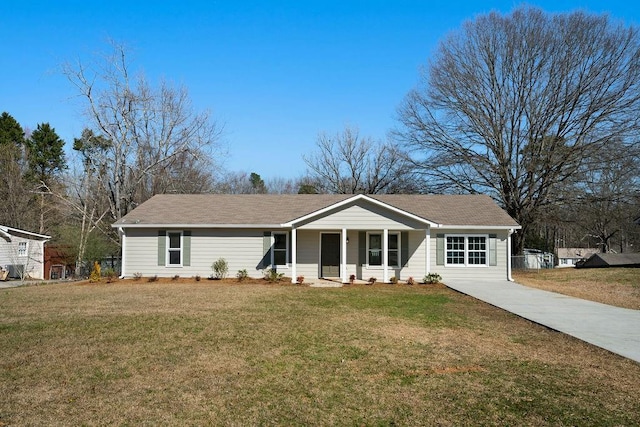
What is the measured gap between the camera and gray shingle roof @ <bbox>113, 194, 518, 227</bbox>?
20.8m

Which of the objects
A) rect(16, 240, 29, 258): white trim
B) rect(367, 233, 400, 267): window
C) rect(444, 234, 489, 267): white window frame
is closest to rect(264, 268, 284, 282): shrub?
rect(367, 233, 400, 267): window

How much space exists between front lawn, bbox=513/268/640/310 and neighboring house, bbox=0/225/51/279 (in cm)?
2318

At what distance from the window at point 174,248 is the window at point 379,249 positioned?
305 inches

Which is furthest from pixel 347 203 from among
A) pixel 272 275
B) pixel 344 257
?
pixel 272 275

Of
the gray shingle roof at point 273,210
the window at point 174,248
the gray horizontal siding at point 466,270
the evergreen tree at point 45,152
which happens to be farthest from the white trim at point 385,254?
the evergreen tree at point 45,152

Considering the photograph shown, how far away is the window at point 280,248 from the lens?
20844mm

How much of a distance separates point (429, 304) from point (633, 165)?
66.3 ft

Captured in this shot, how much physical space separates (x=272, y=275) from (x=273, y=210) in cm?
375

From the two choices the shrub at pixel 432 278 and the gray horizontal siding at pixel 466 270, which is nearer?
the shrub at pixel 432 278

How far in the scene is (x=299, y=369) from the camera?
6.97 meters

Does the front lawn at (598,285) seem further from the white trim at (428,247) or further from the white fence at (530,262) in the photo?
the white trim at (428,247)

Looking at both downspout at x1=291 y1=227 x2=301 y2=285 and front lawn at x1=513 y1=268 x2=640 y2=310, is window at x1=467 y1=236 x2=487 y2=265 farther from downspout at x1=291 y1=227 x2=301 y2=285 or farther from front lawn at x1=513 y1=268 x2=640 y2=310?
downspout at x1=291 y1=227 x2=301 y2=285

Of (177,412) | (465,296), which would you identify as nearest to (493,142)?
(465,296)

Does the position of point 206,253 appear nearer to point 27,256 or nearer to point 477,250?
point 477,250
